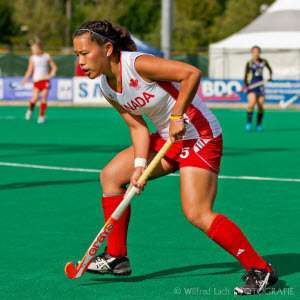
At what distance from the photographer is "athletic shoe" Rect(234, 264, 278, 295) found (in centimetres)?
437

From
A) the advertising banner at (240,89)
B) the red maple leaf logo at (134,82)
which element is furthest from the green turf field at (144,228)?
the advertising banner at (240,89)

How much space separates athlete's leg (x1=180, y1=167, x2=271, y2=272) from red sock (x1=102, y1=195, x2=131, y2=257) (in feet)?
2.00

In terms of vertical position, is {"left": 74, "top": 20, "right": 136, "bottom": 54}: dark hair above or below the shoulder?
above

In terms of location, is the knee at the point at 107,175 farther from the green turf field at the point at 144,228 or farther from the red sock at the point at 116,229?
the green turf field at the point at 144,228

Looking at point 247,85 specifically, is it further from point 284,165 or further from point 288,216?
point 288,216

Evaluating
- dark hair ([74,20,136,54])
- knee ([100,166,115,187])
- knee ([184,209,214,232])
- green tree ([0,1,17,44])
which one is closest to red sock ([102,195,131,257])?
knee ([100,166,115,187])

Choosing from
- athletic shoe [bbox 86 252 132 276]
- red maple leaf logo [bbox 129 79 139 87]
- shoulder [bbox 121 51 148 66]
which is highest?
shoulder [bbox 121 51 148 66]

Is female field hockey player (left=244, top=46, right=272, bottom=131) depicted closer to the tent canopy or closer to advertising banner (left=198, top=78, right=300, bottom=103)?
advertising banner (left=198, top=78, right=300, bottom=103)

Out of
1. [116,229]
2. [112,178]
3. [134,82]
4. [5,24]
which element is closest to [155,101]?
[134,82]

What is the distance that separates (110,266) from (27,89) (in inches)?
913

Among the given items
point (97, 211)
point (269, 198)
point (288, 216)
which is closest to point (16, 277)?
point (97, 211)

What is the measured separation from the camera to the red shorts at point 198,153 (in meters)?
4.47

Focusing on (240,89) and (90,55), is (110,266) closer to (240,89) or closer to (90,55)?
(90,55)

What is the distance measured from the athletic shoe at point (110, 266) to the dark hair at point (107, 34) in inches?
53.8
